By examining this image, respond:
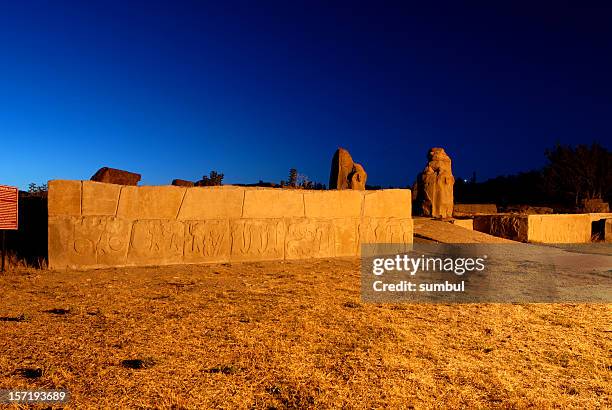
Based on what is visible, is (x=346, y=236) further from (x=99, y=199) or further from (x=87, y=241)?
(x=87, y=241)

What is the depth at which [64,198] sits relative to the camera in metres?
7.04

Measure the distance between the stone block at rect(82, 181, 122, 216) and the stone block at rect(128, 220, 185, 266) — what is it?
1.54 feet

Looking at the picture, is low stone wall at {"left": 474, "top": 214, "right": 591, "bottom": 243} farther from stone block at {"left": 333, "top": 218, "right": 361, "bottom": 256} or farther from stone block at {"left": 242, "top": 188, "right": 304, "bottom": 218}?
stone block at {"left": 242, "top": 188, "right": 304, "bottom": 218}

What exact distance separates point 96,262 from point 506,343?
588 centimetres

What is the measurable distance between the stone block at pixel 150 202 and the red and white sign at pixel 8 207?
4.62 ft

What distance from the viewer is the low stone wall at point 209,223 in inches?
279

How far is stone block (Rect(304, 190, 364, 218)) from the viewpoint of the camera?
9055mm

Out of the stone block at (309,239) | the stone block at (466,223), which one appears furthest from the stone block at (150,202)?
the stone block at (466,223)

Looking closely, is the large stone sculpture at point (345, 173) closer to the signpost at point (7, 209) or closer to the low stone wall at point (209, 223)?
the low stone wall at point (209, 223)

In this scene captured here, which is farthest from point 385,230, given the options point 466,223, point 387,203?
point 466,223

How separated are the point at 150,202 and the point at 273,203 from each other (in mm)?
2191

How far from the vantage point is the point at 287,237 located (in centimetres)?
869

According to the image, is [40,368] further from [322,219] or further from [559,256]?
[559,256]

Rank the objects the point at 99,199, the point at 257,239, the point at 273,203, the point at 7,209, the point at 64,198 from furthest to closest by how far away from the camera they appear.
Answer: the point at 273,203
the point at 257,239
the point at 99,199
the point at 64,198
the point at 7,209
